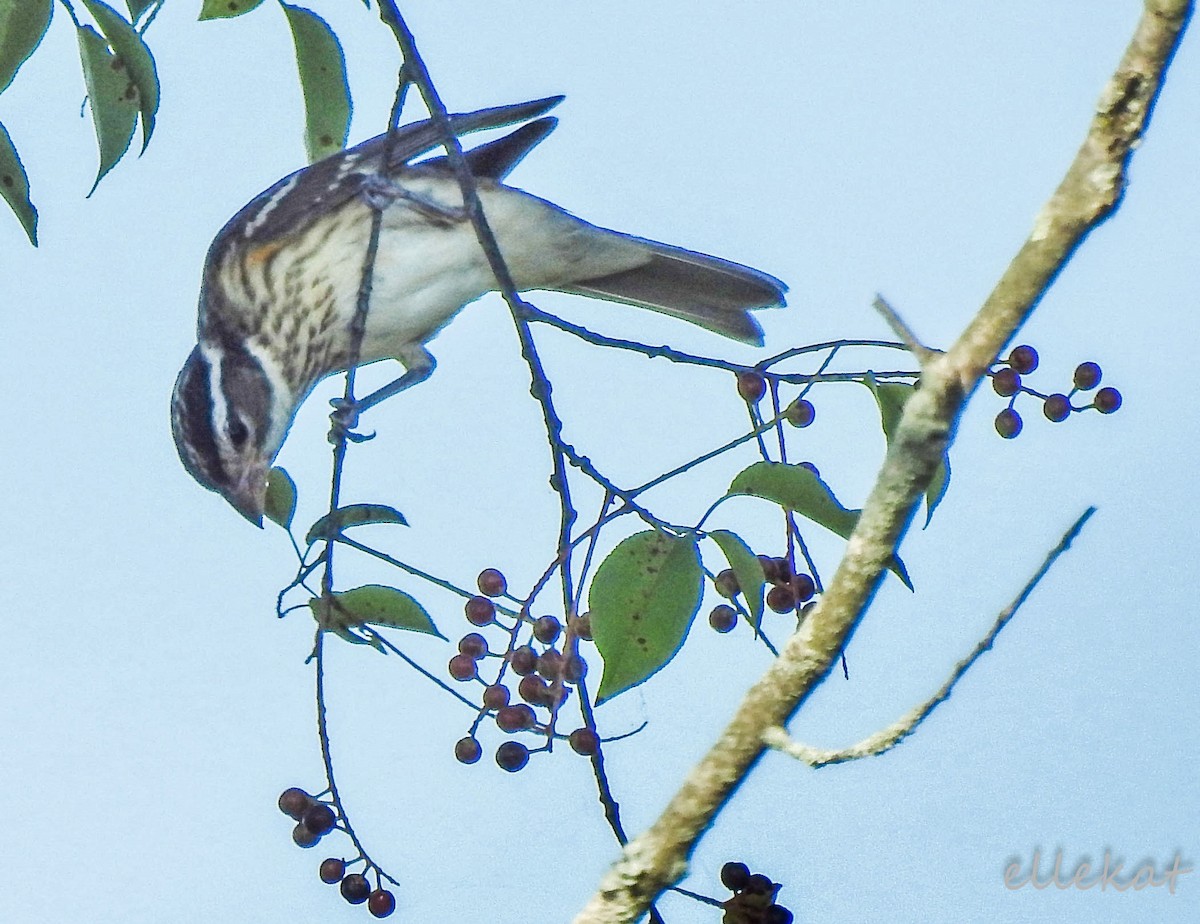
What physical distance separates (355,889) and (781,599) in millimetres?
1088

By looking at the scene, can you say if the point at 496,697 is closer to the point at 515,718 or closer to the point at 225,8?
the point at 515,718

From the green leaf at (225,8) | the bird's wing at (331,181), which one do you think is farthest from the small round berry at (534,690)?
the bird's wing at (331,181)

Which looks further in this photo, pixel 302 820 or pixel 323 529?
pixel 302 820

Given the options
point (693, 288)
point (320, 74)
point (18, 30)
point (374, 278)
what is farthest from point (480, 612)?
point (693, 288)

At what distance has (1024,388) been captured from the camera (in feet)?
11.1

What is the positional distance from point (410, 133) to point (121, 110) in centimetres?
216

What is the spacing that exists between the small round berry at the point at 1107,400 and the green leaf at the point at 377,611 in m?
1.67

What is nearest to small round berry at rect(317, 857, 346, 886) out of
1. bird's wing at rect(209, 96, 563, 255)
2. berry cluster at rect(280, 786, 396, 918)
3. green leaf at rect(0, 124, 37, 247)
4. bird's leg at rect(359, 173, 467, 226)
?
berry cluster at rect(280, 786, 396, 918)

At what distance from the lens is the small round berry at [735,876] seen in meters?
2.43

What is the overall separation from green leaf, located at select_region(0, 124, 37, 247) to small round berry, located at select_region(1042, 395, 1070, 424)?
2143 mm

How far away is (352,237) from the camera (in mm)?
5230

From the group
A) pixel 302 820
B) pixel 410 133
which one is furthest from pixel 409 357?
pixel 302 820

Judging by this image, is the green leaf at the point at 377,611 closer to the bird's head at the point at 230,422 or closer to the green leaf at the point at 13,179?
the green leaf at the point at 13,179

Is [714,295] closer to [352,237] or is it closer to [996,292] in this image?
[352,237]
